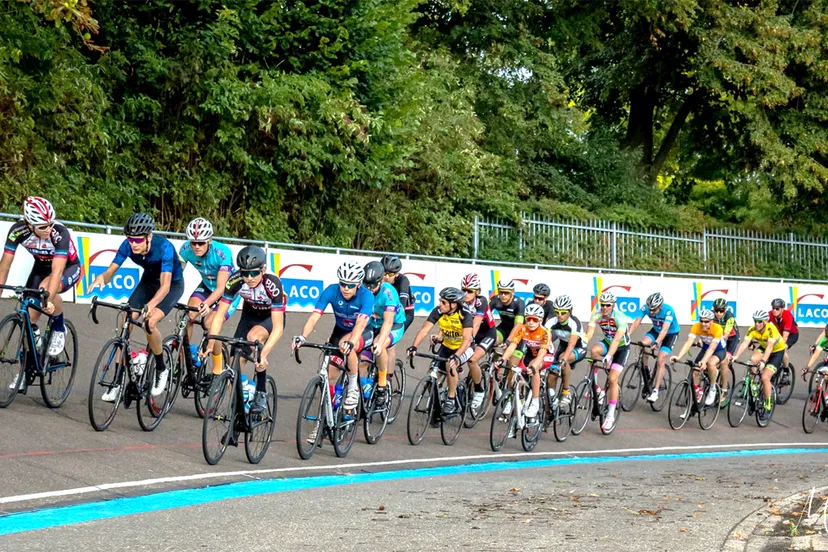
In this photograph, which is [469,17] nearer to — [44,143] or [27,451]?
[44,143]

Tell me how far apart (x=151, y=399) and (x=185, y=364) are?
64 cm

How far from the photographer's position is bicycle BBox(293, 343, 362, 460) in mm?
10820

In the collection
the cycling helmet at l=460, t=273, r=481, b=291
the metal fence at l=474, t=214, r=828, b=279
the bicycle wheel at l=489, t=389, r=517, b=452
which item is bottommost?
the bicycle wheel at l=489, t=389, r=517, b=452

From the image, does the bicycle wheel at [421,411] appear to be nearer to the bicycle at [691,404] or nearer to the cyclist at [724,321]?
the bicycle at [691,404]

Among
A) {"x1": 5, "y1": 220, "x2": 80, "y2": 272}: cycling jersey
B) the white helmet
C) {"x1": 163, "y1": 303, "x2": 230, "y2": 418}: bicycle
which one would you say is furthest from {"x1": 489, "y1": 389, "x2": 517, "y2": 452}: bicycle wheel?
{"x1": 5, "y1": 220, "x2": 80, "y2": 272}: cycling jersey

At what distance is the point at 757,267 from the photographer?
34.2 m

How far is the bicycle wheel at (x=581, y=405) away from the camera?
15.7 meters

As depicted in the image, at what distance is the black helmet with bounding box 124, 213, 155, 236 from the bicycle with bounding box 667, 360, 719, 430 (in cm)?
966

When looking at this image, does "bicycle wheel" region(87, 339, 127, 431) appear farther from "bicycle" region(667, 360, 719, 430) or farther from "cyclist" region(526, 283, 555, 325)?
"bicycle" region(667, 360, 719, 430)

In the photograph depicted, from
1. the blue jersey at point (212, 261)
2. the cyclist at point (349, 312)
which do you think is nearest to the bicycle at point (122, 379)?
the blue jersey at point (212, 261)

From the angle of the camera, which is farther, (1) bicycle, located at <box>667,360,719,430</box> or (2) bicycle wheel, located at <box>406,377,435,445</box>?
(1) bicycle, located at <box>667,360,719,430</box>

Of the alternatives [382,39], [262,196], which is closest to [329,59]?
[382,39]

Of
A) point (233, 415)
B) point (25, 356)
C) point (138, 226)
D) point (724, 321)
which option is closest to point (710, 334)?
point (724, 321)

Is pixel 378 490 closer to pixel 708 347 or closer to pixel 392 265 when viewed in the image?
pixel 392 265
